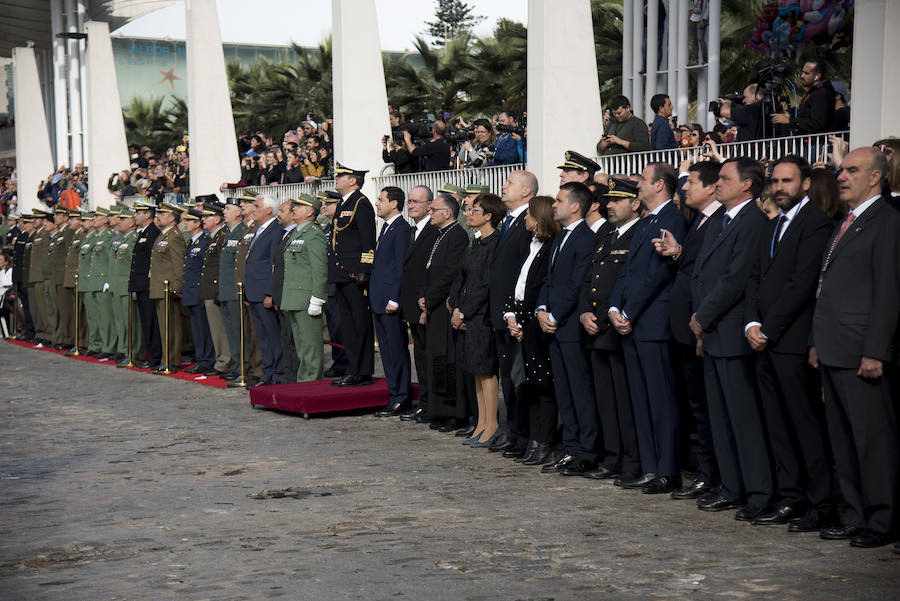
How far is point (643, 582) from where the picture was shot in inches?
206

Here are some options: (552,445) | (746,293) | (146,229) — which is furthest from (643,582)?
(146,229)

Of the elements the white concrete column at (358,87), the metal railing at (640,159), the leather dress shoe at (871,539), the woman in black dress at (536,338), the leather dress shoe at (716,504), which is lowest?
the leather dress shoe at (716,504)

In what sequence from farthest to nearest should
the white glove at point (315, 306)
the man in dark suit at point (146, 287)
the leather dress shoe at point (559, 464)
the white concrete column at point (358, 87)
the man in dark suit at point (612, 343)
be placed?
the white concrete column at point (358, 87)
the man in dark suit at point (146, 287)
the white glove at point (315, 306)
the leather dress shoe at point (559, 464)
the man in dark suit at point (612, 343)

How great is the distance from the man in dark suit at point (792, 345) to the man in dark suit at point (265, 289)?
6999 millimetres

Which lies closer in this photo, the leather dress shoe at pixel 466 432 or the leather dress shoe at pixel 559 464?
the leather dress shoe at pixel 559 464

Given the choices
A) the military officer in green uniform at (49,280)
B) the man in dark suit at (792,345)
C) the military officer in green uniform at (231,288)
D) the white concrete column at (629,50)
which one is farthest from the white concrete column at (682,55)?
the man in dark suit at (792,345)

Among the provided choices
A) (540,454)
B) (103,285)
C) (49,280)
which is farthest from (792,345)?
(49,280)

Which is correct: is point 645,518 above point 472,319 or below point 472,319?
below

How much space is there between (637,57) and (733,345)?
19.0 m

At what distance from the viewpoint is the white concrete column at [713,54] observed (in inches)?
874

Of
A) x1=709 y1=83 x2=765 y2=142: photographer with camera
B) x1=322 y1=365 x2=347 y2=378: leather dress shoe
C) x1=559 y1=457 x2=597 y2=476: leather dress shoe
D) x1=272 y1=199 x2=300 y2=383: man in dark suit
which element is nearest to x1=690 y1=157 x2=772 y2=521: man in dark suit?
x1=559 y1=457 x2=597 y2=476: leather dress shoe

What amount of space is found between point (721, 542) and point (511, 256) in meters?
3.29

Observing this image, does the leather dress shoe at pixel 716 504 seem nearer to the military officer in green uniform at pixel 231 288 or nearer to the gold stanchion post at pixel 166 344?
the military officer in green uniform at pixel 231 288

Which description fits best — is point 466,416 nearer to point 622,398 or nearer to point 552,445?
point 552,445
